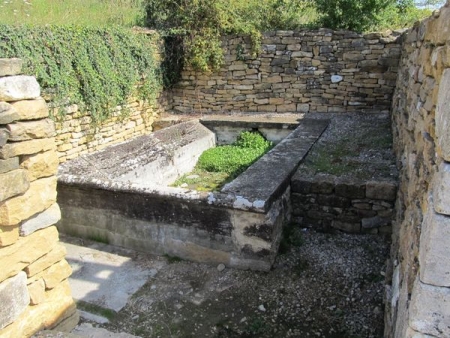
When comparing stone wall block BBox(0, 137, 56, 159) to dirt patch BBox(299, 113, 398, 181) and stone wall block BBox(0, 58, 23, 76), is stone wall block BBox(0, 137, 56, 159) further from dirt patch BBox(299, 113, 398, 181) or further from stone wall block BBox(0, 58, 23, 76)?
→ dirt patch BBox(299, 113, 398, 181)

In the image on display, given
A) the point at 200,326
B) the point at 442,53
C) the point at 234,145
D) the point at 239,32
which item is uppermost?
the point at 239,32

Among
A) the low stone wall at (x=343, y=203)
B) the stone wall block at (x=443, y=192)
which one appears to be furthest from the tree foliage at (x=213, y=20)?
the stone wall block at (x=443, y=192)

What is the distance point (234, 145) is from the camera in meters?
7.54

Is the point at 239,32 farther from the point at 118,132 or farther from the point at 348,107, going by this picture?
the point at 118,132

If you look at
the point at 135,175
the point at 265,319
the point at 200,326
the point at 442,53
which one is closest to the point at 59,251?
the point at 200,326

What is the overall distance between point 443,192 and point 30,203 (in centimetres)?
204

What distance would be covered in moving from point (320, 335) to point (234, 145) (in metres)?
5.07

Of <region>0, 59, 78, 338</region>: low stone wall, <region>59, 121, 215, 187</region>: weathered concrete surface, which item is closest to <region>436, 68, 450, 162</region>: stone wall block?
<region>0, 59, 78, 338</region>: low stone wall

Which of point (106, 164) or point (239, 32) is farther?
point (239, 32)

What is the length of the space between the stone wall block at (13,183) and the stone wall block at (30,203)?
5 cm

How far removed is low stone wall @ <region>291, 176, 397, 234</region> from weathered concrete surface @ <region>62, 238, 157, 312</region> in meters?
1.93

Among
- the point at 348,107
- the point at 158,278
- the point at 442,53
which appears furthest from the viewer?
the point at 348,107

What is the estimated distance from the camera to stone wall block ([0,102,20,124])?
176 cm

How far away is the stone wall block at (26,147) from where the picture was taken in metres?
1.80
